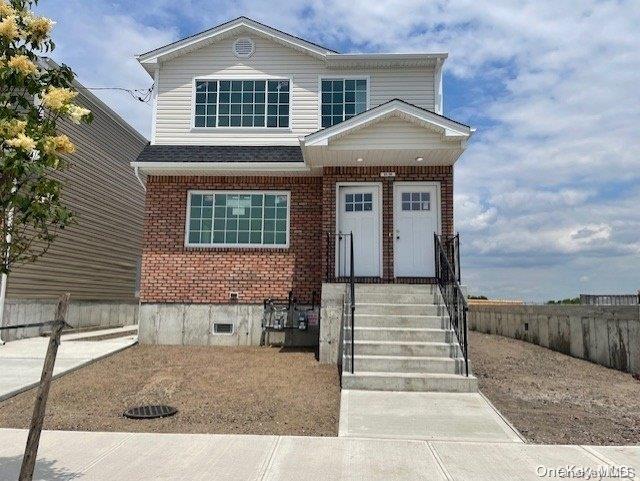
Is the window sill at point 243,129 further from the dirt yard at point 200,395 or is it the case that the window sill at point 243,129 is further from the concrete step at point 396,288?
the dirt yard at point 200,395

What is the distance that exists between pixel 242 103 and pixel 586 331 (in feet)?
29.3

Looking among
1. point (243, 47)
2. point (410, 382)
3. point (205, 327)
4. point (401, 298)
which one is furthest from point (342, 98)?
point (410, 382)

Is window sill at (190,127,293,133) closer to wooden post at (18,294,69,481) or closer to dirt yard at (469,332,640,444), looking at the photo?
dirt yard at (469,332,640,444)

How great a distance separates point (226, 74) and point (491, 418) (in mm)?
9935

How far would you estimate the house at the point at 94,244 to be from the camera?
12.4 meters

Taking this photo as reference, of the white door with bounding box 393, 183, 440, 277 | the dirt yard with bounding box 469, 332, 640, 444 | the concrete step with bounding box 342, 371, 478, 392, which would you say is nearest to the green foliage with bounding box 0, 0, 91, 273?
the concrete step with bounding box 342, 371, 478, 392

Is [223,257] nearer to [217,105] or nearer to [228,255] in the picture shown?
[228,255]

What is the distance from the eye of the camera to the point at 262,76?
40.0ft

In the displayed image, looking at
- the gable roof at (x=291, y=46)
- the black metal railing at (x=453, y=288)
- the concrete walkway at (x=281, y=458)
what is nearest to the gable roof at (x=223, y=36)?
the gable roof at (x=291, y=46)

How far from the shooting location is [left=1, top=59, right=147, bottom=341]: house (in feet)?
40.6

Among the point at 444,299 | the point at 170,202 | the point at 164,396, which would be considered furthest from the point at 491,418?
the point at 170,202

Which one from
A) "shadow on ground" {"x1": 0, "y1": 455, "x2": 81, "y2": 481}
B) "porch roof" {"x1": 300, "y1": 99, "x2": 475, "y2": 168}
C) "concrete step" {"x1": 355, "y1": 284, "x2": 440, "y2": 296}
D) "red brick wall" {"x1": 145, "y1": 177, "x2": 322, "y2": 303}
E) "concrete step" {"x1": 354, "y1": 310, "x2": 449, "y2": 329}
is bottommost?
"shadow on ground" {"x1": 0, "y1": 455, "x2": 81, "y2": 481}

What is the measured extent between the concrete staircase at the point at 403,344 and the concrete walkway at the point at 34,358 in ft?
14.7

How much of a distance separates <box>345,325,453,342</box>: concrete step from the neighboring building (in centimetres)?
212
